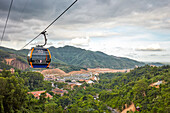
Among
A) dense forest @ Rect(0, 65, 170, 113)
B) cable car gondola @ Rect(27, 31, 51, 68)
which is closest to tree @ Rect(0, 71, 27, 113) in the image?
dense forest @ Rect(0, 65, 170, 113)

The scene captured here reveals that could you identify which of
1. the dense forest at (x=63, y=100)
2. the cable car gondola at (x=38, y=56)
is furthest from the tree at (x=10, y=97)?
the cable car gondola at (x=38, y=56)

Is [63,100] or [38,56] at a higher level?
[38,56]

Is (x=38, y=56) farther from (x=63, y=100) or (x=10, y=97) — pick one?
(x=63, y=100)

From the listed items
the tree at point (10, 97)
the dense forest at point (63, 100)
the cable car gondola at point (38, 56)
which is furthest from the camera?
the dense forest at point (63, 100)

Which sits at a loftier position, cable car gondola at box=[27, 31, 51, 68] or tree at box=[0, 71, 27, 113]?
cable car gondola at box=[27, 31, 51, 68]

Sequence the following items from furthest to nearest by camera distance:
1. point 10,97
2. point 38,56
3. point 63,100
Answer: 1. point 63,100
2. point 10,97
3. point 38,56

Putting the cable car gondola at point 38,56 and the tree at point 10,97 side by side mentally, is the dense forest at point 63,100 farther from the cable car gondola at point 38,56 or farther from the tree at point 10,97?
the cable car gondola at point 38,56

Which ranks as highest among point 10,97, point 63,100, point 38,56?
point 38,56

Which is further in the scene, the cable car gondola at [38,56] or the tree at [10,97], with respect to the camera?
the tree at [10,97]

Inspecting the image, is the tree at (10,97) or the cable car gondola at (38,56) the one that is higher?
the cable car gondola at (38,56)

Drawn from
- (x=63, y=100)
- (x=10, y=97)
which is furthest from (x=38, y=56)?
(x=63, y=100)

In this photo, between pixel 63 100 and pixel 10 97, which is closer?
pixel 10 97

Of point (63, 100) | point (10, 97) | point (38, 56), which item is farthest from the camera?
point (63, 100)

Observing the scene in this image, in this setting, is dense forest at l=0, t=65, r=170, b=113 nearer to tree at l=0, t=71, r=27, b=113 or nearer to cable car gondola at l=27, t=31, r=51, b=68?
tree at l=0, t=71, r=27, b=113
